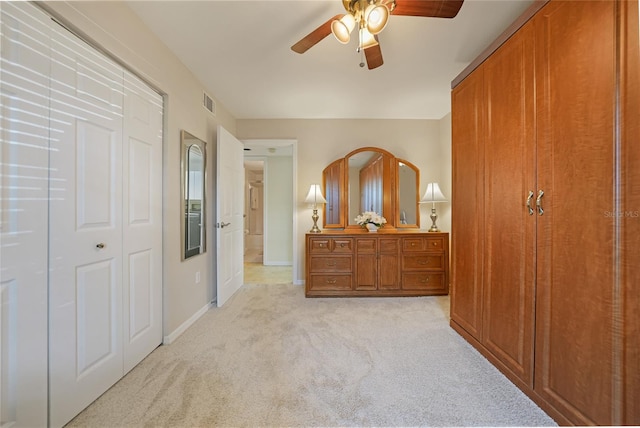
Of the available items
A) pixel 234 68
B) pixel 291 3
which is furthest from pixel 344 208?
pixel 291 3

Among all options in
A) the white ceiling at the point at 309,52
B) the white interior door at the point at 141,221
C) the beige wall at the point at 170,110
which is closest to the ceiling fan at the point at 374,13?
the white ceiling at the point at 309,52

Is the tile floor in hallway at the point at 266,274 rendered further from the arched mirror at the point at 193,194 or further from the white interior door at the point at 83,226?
the white interior door at the point at 83,226

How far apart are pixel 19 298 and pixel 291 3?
2.09 metres

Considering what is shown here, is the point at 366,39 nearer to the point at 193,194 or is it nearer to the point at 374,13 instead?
the point at 374,13

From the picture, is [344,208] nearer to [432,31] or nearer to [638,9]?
[432,31]

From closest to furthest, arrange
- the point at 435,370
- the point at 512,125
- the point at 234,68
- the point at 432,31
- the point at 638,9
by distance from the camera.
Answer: the point at 638,9 < the point at 512,125 < the point at 435,370 < the point at 432,31 < the point at 234,68

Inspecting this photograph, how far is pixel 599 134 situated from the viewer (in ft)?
3.43

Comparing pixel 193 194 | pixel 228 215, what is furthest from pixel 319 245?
pixel 193 194

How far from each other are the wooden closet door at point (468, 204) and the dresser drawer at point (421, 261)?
836mm

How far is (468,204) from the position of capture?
198 centimetres

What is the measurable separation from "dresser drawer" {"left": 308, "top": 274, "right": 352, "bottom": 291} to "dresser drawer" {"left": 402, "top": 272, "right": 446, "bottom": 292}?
0.71 metres

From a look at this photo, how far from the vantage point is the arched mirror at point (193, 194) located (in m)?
2.25

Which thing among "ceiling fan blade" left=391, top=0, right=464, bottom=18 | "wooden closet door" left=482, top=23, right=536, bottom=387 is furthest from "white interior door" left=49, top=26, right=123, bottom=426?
"wooden closet door" left=482, top=23, right=536, bottom=387

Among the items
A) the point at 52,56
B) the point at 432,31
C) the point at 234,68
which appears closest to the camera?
the point at 52,56
